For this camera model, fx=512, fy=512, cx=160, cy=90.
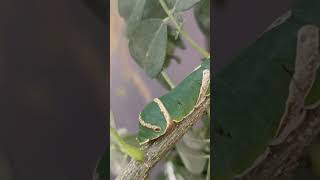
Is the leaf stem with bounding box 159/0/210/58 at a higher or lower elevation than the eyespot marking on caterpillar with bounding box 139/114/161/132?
higher

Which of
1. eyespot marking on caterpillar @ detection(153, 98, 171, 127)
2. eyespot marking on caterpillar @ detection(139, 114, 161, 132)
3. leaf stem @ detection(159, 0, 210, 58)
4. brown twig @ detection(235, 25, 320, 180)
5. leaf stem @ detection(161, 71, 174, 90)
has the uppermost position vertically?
leaf stem @ detection(159, 0, 210, 58)

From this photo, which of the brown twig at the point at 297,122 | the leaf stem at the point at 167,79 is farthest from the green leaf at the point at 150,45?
the brown twig at the point at 297,122

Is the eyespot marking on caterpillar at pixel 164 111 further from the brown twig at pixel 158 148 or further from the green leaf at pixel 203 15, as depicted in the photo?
the green leaf at pixel 203 15

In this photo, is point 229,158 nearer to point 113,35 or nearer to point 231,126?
point 231,126
